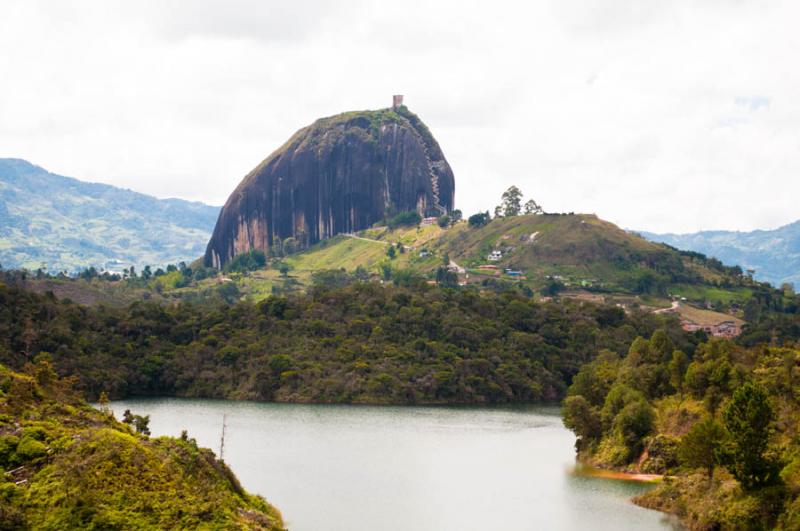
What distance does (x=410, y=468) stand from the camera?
63.2m

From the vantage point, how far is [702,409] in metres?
59.2

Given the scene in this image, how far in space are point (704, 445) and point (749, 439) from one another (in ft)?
17.8

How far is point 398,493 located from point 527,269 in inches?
4440

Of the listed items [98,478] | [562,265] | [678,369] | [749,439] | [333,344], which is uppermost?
[562,265]

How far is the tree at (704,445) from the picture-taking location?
4828 centimetres

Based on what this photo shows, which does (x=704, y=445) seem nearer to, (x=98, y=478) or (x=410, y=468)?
(x=410, y=468)

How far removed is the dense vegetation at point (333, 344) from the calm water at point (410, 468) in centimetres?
991

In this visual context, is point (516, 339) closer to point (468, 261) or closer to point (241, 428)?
point (241, 428)

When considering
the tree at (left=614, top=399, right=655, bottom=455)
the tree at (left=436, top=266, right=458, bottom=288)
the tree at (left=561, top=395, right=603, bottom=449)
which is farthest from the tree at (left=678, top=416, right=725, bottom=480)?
the tree at (left=436, top=266, right=458, bottom=288)

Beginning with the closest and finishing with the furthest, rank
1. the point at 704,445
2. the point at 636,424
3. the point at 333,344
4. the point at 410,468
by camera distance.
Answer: the point at 704,445, the point at 636,424, the point at 410,468, the point at 333,344

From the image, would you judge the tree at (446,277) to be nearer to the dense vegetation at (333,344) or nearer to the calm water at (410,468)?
the dense vegetation at (333,344)

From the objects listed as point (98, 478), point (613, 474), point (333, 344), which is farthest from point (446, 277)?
point (98, 478)

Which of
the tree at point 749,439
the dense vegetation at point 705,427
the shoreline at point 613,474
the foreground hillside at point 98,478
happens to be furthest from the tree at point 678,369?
the foreground hillside at point 98,478

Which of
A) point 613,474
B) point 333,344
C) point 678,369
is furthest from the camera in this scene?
point 333,344
